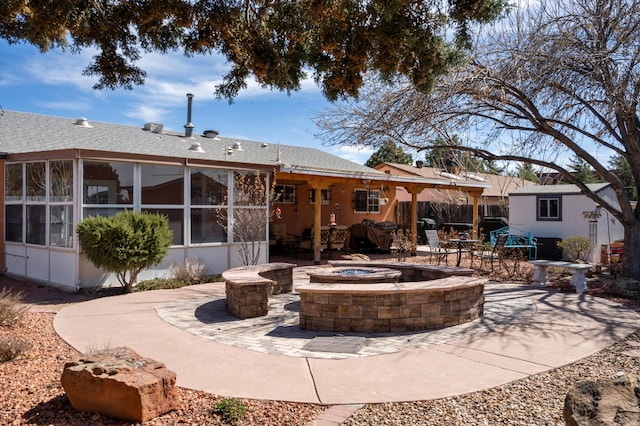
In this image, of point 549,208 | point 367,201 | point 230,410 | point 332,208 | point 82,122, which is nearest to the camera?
point 230,410

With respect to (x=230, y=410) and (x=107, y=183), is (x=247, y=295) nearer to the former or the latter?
(x=230, y=410)

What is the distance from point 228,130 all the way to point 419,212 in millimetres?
10916

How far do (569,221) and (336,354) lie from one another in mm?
13118

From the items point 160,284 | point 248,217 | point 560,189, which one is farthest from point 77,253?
point 560,189

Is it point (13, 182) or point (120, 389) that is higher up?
point (13, 182)

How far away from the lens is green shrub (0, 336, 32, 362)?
4.81 metres

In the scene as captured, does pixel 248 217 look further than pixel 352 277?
Yes

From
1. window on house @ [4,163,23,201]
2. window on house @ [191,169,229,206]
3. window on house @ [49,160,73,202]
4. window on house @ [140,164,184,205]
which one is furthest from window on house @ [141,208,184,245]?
window on house @ [4,163,23,201]

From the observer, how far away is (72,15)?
14.4ft

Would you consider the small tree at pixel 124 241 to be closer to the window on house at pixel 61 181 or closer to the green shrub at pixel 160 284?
the green shrub at pixel 160 284

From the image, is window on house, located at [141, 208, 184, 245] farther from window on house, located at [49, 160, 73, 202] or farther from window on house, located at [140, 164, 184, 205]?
window on house, located at [49, 160, 73, 202]

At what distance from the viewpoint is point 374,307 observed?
250 inches

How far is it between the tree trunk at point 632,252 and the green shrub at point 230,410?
9.81m

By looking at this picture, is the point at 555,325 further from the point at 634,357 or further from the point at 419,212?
the point at 419,212
